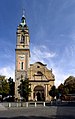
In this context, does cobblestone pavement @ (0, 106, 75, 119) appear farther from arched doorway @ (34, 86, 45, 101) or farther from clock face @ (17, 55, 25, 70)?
arched doorway @ (34, 86, 45, 101)

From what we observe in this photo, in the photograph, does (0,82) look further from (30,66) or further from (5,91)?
(30,66)

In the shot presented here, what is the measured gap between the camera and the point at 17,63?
80.3 meters

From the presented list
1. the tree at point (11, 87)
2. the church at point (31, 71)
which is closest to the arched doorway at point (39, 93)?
the church at point (31, 71)

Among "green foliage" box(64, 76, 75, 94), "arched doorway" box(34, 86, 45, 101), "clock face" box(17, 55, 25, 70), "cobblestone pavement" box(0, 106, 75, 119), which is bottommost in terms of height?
"cobblestone pavement" box(0, 106, 75, 119)

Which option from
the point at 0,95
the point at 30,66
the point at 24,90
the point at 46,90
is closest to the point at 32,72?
the point at 30,66

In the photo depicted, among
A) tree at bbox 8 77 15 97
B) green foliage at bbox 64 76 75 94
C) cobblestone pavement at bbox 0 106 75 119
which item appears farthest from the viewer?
green foliage at bbox 64 76 75 94

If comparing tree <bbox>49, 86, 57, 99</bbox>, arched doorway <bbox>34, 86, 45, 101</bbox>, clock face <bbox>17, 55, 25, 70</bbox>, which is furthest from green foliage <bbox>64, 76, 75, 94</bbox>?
clock face <bbox>17, 55, 25, 70</bbox>

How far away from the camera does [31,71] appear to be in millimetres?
84250

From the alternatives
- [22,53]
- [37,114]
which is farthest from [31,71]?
[37,114]

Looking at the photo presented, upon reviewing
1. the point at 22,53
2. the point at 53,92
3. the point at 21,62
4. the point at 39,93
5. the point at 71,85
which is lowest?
the point at 39,93

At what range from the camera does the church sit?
80125 millimetres

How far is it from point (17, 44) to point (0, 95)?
18.6 metres

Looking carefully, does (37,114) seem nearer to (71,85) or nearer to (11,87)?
(11,87)

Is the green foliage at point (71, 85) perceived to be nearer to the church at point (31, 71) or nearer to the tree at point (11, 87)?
the church at point (31, 71)
